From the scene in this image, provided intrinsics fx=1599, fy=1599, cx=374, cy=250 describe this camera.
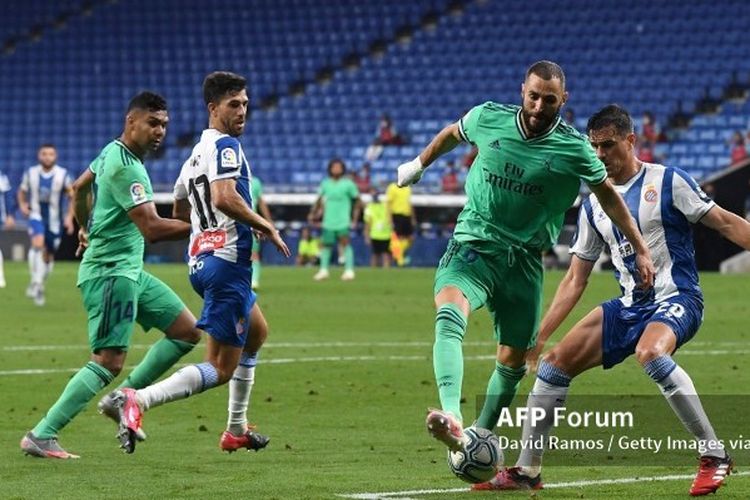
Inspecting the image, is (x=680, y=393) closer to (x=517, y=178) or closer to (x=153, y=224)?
(x=517, y=178)

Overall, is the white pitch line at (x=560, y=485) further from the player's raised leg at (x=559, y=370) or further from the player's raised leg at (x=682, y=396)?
the player's raised leg at (x=682, y=396)

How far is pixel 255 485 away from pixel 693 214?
2640 mm

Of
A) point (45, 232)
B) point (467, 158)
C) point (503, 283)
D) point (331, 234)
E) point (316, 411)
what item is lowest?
point (331, 234)

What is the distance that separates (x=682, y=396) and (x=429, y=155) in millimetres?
1806

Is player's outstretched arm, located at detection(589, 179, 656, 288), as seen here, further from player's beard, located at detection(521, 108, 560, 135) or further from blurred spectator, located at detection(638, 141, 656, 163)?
blurred spectator, located at detection(638, 141, 656, 163)

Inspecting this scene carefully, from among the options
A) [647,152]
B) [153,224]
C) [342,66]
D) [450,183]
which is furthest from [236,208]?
[342,66]

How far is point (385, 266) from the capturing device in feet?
121

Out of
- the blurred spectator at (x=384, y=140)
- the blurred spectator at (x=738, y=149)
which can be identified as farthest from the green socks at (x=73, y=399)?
the blurred spectator at (x=384, y=140)

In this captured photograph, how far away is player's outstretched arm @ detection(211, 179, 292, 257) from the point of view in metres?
8.70

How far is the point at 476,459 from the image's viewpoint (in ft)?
24.2

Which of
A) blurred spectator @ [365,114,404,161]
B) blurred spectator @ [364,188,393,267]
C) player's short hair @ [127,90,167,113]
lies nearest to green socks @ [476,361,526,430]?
player's short hair @ [127,90,167,113]

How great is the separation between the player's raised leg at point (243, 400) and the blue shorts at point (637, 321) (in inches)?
91.2

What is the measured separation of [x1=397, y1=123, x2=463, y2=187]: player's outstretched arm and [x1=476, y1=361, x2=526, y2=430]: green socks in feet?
3.69

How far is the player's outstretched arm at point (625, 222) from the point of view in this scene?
7.92 meters
